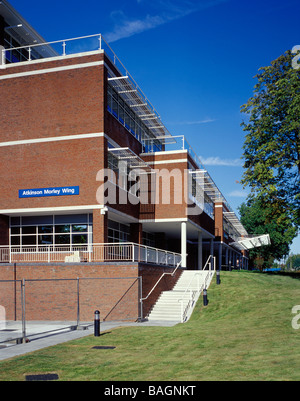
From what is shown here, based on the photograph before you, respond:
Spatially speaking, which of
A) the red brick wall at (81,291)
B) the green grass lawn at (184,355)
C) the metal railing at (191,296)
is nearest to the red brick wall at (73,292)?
the red brick wall at (81,291)

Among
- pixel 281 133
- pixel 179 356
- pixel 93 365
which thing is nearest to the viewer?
pixel 93 365

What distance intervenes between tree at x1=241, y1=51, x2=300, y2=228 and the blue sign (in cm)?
1258

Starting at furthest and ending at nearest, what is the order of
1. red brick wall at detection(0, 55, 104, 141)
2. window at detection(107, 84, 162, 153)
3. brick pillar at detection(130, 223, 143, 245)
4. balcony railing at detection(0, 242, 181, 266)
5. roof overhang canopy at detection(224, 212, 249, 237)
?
roof overhang canopy at detection(224, 212, 249, 237) → brick pillar at detection(130, 223, 143, 245) → window at detection(107, 84, 162, 153) → red brick wall at detection(0, 55, 104, 141) → balcony railing at detection(0, 242, 181, 266)

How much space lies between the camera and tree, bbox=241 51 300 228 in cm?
3094

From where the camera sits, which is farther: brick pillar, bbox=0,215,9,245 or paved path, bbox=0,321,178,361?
brick pillar, bbox=0,215,9,245

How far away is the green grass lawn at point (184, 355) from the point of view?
10000mm

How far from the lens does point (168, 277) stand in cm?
2795

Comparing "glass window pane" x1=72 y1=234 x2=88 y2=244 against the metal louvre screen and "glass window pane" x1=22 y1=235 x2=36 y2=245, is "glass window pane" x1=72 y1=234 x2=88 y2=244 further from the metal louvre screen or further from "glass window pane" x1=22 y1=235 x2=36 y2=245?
the metal louvre screen

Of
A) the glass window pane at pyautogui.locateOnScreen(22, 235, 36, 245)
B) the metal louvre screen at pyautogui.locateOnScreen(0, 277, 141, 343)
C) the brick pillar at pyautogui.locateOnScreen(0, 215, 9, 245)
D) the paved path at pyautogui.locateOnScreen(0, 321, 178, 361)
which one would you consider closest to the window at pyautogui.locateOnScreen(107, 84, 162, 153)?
the glass window pane at pyautogui.locateOnScreen(22, 235, 36, 245)

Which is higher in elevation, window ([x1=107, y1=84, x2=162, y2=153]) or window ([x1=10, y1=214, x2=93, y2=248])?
window ([x1=107, y1=84, x2=162, y2=153])

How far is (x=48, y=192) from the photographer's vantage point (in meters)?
26.9

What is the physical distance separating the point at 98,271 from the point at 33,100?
11.7m
